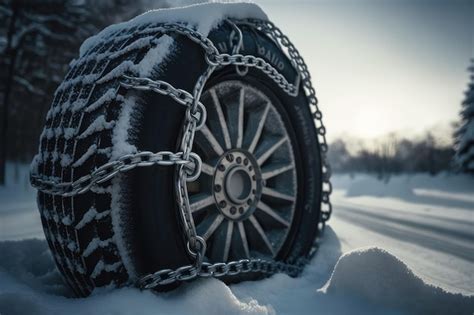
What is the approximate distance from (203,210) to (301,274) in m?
0.76

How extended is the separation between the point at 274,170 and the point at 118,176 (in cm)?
101

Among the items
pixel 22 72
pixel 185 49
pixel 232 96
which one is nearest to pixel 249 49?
pixel 232 96

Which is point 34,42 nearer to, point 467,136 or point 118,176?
point 118,176

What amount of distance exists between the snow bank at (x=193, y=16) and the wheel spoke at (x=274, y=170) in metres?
0.86

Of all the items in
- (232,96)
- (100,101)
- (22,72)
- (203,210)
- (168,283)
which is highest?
(22,72)

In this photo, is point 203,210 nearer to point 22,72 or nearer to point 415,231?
point 415,231

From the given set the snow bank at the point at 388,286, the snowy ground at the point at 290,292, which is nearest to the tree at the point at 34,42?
the snowy ground at the point at 290,292

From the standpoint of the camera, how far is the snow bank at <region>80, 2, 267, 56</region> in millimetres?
1651

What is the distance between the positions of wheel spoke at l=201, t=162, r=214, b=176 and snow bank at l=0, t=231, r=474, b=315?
0.54 meters

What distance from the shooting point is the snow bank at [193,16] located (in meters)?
1.65

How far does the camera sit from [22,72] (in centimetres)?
1684

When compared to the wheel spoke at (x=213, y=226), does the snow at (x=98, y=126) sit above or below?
above

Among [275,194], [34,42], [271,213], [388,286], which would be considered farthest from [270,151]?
[34,42]

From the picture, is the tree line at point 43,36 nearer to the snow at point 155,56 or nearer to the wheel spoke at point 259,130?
the wheel spoke at point 259,130
